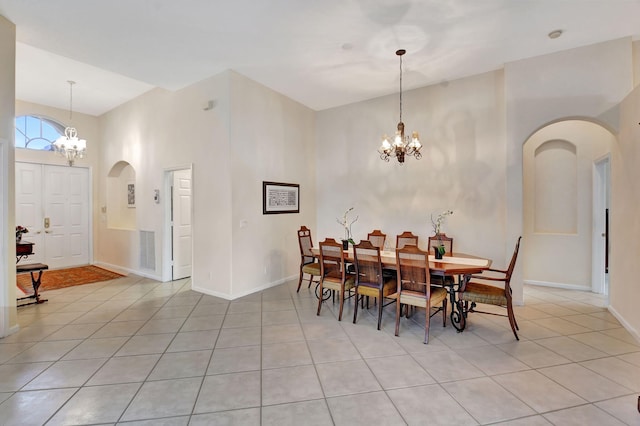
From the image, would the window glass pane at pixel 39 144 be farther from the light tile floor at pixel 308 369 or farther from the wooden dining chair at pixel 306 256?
the wooden dining chair at pixel 306 256

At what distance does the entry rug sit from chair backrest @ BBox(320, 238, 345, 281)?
454 cm

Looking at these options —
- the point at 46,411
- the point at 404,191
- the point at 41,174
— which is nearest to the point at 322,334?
the point at 46,411

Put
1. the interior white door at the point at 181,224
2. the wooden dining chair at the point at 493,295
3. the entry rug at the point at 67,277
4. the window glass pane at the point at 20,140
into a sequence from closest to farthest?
the wooden dining chair at the point at 493,295, the entry rug at the point at 67,277, the interior white door at the point at 181,224, the window glass pane at the point at 20,140

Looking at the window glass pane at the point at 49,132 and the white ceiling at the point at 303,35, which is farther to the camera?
the window glass pane at the point at 49,132

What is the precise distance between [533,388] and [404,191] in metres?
3.43

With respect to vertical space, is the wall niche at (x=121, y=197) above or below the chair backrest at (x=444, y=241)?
above

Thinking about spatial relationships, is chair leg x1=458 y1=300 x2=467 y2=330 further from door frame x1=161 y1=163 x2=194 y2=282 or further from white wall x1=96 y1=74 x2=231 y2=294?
door frame x1=161 y1=163 x2=194 y2=282

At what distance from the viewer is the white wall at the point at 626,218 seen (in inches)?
122

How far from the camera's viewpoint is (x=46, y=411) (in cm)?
199

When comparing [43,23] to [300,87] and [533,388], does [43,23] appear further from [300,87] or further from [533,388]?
[533,388]

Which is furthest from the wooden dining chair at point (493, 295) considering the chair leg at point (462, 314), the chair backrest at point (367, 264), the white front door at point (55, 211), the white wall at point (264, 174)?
the white front door at point (55, 211)

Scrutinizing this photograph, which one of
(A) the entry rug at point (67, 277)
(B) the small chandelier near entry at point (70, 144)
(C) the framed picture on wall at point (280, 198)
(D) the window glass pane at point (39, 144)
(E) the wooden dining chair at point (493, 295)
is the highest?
(D) the window glass pane at point (39, 144)

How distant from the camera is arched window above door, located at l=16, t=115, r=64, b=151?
6.14 meters

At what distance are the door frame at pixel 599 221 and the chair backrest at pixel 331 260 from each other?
416cm
